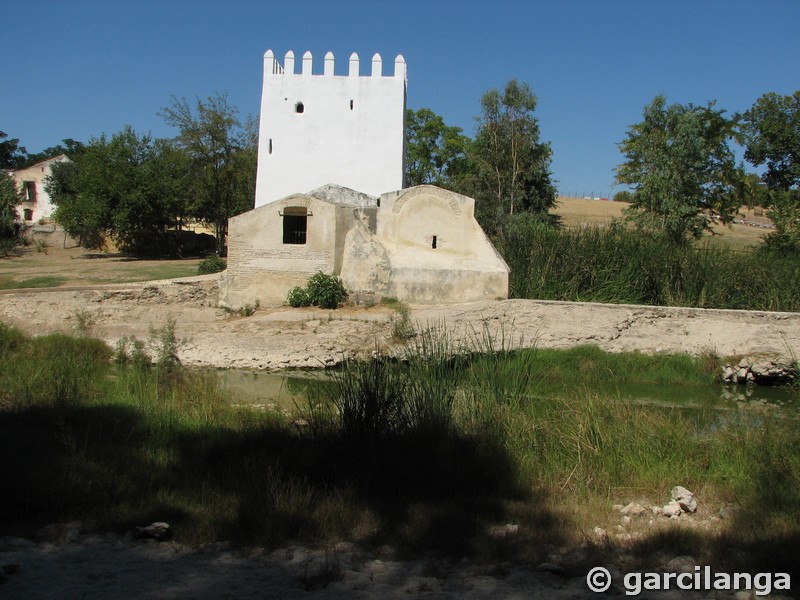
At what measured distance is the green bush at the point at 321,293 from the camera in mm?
17922

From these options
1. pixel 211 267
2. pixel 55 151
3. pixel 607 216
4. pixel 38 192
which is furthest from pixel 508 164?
pixel 55 151

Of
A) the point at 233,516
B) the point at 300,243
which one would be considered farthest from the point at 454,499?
the point at 300,243

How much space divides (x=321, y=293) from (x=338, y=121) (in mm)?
10270

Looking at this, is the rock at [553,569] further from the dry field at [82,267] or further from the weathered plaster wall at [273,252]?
the dry field at [82,267]

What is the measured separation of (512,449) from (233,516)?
2.72 metres

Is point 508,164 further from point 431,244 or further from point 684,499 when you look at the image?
point 684,499

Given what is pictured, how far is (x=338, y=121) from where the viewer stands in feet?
85.1

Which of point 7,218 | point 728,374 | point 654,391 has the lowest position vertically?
point 654,391

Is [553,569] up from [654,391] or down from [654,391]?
up

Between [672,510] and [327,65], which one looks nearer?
[672,510]

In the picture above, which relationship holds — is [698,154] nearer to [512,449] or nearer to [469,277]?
[469,277]

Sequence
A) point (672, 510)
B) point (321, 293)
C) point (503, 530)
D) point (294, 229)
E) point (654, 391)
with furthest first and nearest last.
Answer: point (294, 229) < point (321, 293) < point (654, 391) < point (672, 510) < point (503, 530)

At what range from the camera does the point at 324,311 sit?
17.6m

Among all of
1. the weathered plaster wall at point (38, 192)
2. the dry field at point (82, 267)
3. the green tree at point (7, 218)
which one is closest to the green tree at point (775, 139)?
the dry field at point (82, 267)
